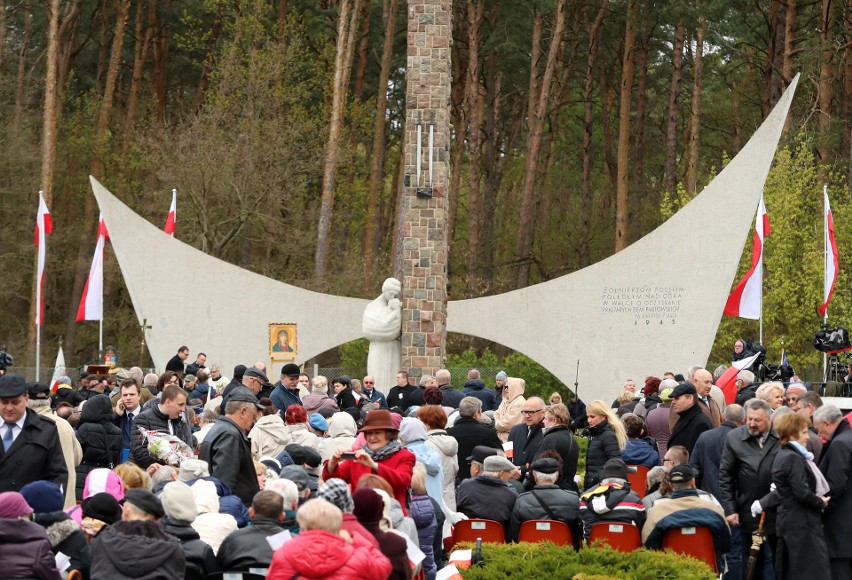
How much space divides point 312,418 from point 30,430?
2856mm

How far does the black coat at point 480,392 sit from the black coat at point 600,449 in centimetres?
285

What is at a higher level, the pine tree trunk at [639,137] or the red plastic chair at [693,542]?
the pine tree trunk at [639,137]

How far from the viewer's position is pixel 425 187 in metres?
22.1

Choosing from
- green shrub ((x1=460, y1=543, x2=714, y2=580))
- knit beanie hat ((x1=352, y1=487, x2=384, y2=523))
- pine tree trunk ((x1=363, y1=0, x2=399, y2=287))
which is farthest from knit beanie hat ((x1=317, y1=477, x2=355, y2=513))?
pine tree trunk ((x1=363, y1=0, x2=399, y2=287))

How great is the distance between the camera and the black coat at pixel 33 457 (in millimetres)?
7965

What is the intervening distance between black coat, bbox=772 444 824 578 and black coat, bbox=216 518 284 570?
3.19 metres

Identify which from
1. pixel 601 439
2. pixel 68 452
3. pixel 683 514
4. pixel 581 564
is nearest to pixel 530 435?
pixel 601 439

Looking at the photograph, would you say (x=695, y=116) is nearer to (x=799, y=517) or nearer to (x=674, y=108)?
(x=674, y=108)

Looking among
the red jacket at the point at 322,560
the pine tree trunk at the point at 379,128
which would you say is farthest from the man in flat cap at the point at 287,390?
the pine tree trunk at the point at 379,128

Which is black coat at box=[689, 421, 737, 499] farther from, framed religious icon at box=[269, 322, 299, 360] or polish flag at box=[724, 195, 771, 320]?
framed religious icon at box=[269, 322, 299, 360]

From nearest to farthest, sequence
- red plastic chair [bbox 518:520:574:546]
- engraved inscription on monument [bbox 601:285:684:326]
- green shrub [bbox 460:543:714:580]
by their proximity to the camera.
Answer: green shrub [bbox 460:543:714:580], red plastic chair [bbox 518:520:574:546], engraved inscription on monument [bbox 601:285:684:326]

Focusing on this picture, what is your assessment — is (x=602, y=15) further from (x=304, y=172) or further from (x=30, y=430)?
(x=30, y=430)

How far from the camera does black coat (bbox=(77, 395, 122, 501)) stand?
10.3 metres

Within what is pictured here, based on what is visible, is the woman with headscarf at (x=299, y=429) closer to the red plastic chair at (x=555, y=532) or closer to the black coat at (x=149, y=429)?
the black coat at (x=149, y=429)
